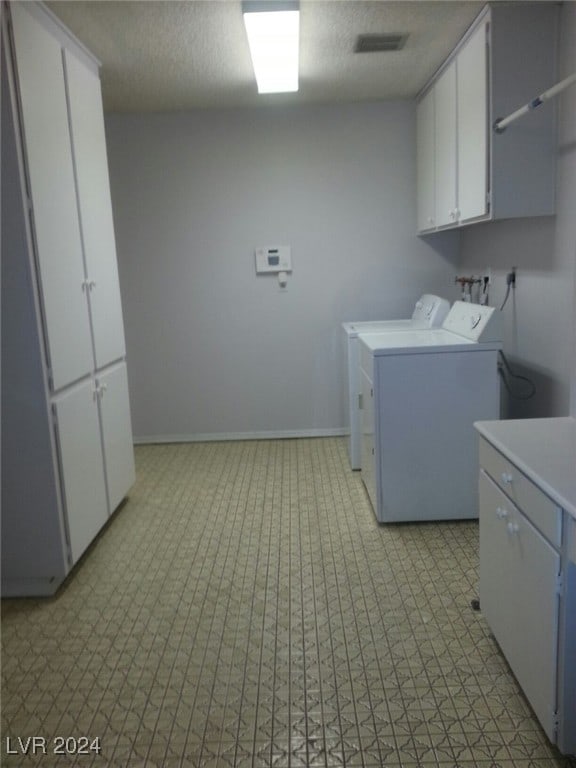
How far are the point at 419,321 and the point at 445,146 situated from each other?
114 cm

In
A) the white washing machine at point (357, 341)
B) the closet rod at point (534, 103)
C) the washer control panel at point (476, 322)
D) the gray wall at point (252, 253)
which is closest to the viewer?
the closet rod at point (534, 103)

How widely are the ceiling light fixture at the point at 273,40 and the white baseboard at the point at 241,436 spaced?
8.17 ft

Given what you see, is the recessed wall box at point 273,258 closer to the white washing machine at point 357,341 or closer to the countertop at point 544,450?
the white washing machine at point 357,341

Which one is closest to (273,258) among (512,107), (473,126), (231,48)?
(231,48)

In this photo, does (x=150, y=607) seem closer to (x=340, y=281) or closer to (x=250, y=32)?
(x=250, y=32)

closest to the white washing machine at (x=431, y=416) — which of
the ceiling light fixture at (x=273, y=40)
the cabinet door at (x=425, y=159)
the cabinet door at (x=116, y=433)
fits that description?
the cabinet door at (x=425, y=159)

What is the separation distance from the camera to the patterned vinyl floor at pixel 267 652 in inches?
69.5

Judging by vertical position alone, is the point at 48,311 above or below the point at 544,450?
above

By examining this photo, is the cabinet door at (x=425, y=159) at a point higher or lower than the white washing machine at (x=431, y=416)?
higher

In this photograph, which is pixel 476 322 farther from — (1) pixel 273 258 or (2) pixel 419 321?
(1) pixel 273 258

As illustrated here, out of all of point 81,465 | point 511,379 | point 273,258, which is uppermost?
point 273,258

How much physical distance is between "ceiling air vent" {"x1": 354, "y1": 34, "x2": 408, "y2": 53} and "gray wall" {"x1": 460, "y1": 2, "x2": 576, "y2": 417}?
842mm

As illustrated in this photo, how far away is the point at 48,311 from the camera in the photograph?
2.49 m

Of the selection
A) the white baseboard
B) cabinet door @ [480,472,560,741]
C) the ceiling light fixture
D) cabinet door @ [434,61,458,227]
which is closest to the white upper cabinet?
cabinet door @ [434,61,458,227]
